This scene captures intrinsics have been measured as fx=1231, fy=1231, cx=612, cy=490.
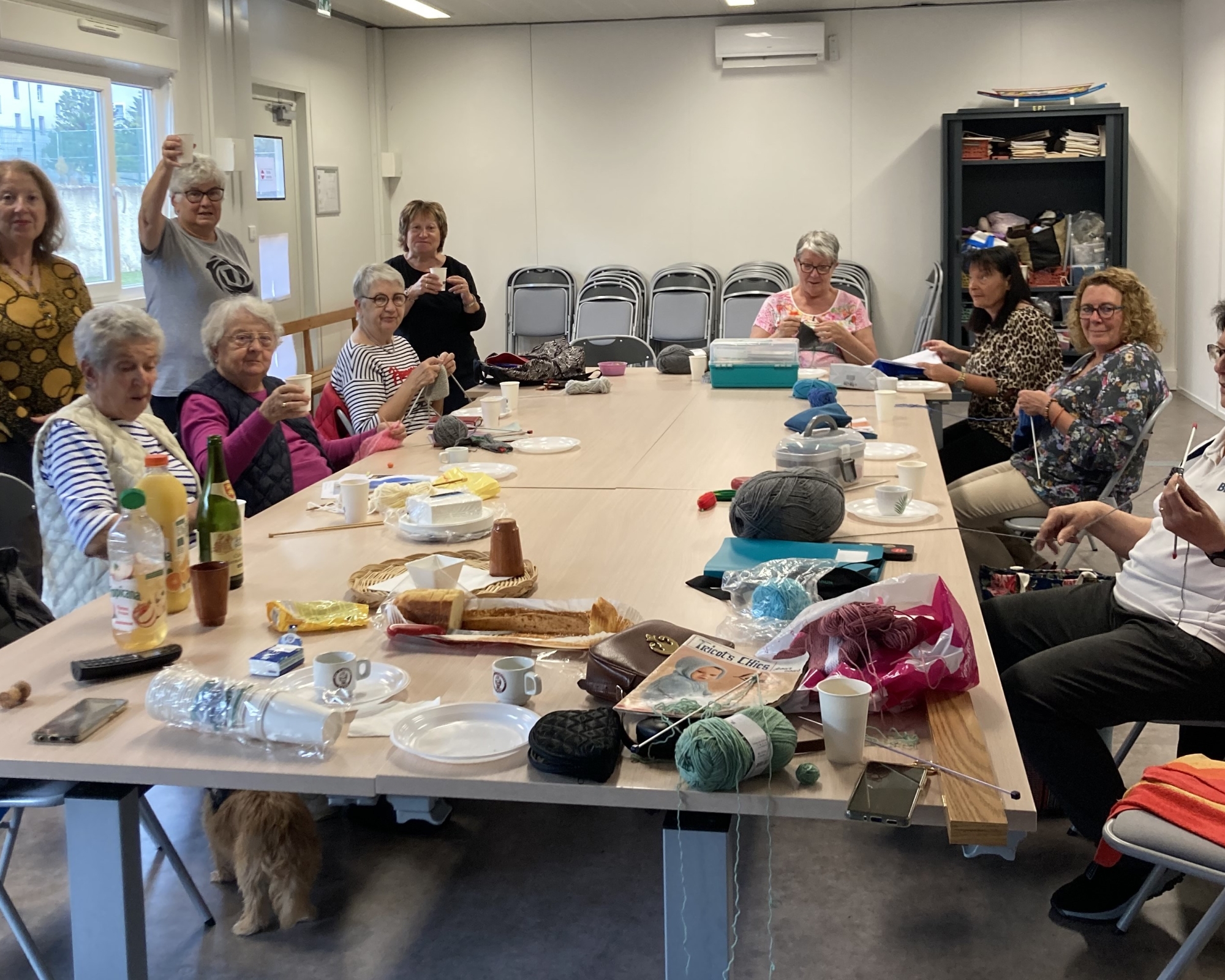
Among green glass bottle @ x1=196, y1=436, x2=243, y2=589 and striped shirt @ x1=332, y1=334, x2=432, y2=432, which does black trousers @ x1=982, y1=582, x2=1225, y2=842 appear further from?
striped shirt @ x1=332, y1=334, x2=432, y2=432

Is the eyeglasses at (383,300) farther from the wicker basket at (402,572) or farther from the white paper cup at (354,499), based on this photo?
the wicker basket at (402,572)

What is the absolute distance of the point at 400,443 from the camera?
12.4ft

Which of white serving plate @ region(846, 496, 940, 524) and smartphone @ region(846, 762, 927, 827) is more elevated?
white serving plate @ region(846, 496, 940, 524)

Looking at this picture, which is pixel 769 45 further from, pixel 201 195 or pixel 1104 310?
pixel 1104 310

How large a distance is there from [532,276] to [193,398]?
6497mm

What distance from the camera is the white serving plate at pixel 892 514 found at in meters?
2.72

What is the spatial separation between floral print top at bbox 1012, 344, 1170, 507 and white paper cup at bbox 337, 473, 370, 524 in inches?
81.3

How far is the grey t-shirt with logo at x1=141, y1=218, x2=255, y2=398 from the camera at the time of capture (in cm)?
434

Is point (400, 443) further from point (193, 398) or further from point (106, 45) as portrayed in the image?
point (106, 45)

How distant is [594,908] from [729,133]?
7.47 meters

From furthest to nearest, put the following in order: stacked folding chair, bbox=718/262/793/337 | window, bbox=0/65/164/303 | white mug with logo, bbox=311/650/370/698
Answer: stacked folding chair, bbox=718/262/793/337 → window, bbox=0/65/164/303 → white mug with logo, bbox=311/650/370/698

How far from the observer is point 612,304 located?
360 inches

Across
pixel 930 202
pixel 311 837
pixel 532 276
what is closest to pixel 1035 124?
pixel 930 202

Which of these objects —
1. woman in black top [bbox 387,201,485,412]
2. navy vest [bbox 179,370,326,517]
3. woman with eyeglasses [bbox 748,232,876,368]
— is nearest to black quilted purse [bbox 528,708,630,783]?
navy vest [bbox 179,370,326,517]
